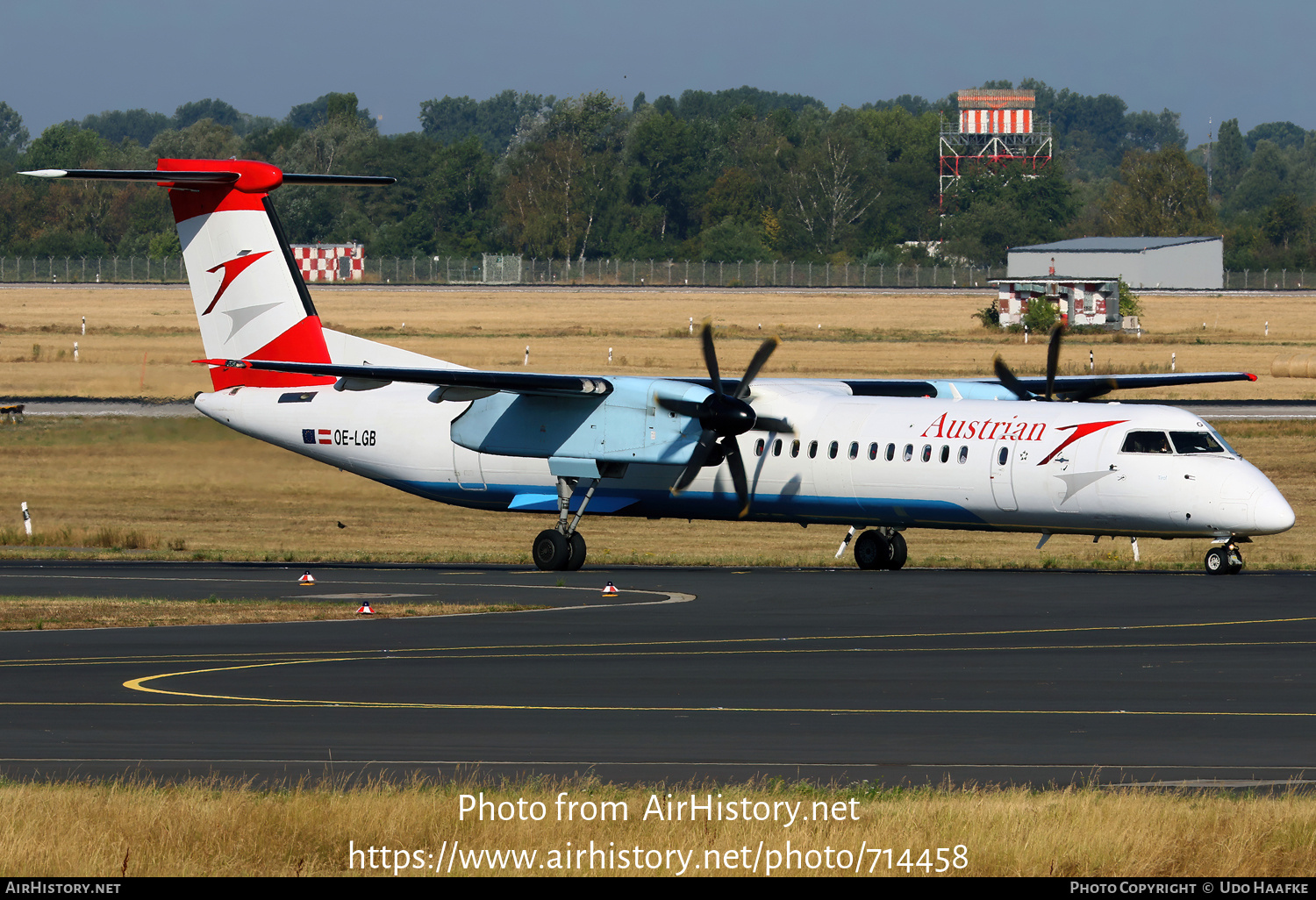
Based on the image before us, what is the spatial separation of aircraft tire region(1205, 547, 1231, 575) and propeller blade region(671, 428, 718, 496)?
896 cm

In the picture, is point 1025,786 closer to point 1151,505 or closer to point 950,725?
point 950,725

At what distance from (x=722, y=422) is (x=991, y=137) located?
171333 mm

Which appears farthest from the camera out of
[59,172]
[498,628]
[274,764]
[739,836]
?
[59,172]

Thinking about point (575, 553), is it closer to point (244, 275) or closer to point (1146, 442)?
point (244, 275)

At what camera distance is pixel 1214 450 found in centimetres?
2897

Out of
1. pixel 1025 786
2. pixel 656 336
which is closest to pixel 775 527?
pixel 1025 786

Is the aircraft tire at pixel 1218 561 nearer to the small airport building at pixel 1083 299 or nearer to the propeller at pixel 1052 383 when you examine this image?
the propeller at pixel 1052 383

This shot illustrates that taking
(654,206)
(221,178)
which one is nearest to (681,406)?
(221,178)

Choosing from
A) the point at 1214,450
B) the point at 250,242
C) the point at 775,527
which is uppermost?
the point at 250,242

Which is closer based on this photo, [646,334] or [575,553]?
[575,553]

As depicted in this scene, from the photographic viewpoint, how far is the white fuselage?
94.3 ft

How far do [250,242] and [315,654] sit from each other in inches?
667

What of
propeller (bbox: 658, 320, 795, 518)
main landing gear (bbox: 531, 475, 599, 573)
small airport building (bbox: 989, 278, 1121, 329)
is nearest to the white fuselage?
propeller (bbox: 658, 320, 795, 518)

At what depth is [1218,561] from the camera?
29656mm
